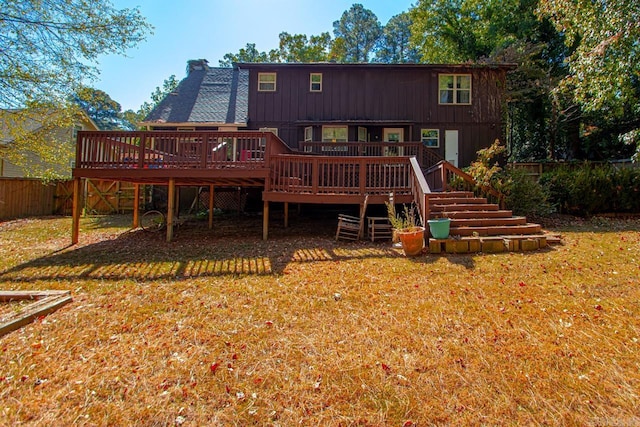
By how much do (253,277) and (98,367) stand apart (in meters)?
2.62

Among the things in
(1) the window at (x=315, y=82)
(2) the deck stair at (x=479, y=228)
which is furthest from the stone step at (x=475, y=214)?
(1) the window at (x=315, y=82)

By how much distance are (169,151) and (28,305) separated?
491 cm

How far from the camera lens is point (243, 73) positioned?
19516 millimetres

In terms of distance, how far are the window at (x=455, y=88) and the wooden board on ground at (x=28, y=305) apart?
15.9m

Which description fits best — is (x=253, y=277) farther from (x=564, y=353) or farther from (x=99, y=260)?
(x=564, y=353)

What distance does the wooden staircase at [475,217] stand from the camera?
7.00m

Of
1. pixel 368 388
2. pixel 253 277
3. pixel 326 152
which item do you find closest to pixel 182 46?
pixel 326 152

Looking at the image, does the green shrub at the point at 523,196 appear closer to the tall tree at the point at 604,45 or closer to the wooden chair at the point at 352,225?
the tall tree at the point at 604,45

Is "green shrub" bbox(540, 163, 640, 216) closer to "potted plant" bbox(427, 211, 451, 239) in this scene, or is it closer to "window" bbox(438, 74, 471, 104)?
"potted plant" bbox(427, 211, 451, 239)

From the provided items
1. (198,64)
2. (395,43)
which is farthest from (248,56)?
(198,64)

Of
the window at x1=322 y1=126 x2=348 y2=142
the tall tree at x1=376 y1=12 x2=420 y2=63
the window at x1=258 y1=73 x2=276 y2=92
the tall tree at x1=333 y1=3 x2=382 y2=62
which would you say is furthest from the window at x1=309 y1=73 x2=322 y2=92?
the tall tree at x1=376 y1=12 x2=420 y2=63

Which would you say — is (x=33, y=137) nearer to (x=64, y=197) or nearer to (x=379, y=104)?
(x=64, y=197)

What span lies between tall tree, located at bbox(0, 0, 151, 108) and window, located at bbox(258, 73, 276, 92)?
5861 mm

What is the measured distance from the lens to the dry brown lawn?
2328 mm
